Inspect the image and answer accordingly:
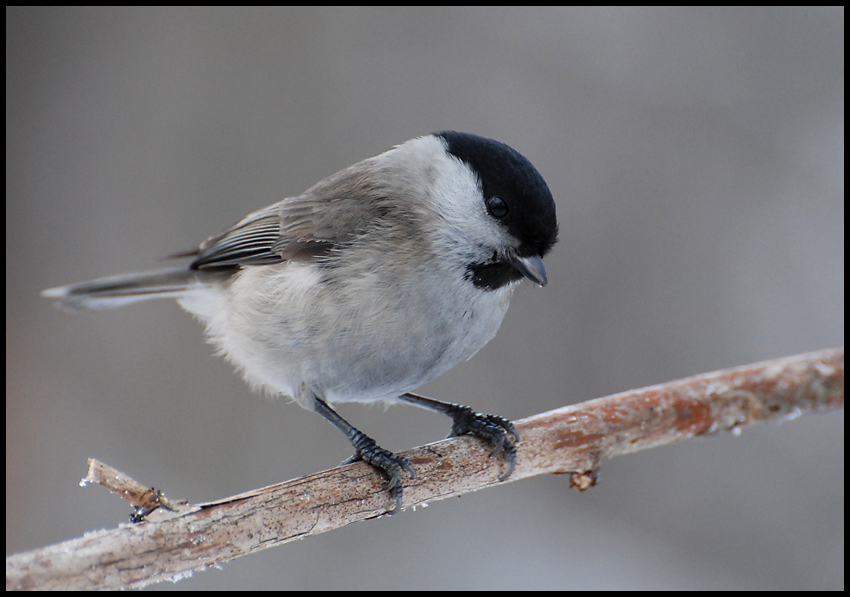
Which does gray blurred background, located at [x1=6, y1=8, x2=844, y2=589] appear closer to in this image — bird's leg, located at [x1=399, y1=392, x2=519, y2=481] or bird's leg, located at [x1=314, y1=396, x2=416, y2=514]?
bird's leg, located at [x1=399, y1=392, x2=519, y2=481]

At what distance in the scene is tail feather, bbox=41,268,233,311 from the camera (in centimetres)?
239

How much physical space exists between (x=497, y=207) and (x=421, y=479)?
31.1 inches

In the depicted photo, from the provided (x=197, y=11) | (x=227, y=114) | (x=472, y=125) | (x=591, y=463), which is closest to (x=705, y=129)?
(x=472, y=125)

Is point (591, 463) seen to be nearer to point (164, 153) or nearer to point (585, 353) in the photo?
point (585, 353)

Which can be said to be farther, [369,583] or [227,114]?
[227,114]

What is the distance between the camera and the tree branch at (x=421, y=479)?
1250mm

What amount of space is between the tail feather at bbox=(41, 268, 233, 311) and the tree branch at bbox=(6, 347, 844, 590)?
45.7 inches

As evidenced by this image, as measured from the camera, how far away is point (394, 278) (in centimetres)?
174

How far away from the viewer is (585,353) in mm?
3195

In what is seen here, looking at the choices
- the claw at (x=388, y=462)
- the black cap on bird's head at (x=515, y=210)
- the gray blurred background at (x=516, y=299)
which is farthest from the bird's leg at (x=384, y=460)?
the gray blurred background at (x=516, y=299)

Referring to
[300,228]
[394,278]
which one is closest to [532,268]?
[394,278]

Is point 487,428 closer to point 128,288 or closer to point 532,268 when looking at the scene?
point 532,268

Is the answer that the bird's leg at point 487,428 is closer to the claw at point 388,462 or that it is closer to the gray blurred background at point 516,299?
the claw at point 388,462

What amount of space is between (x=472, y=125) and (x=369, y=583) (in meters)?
2.46
